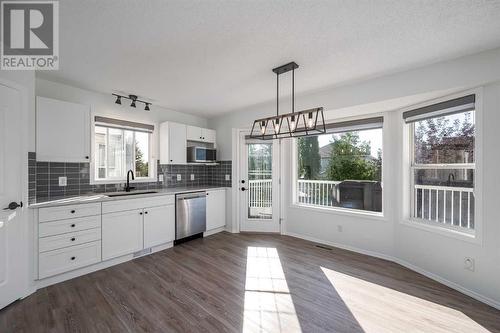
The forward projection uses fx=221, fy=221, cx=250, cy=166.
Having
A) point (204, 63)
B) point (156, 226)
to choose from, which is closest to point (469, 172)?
point (204, 63)

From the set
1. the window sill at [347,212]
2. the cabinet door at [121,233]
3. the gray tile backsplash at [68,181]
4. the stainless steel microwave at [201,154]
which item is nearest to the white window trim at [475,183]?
the window sill at [347,212]

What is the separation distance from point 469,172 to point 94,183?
15.6ft

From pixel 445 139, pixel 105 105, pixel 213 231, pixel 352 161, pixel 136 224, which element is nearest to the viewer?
pixel 445 139

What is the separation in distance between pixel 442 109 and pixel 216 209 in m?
3.67

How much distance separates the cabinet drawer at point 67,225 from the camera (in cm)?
234

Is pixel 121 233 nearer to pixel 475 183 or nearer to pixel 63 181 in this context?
pixel 63 181

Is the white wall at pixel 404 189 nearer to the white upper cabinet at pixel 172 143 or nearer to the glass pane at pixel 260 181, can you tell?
the glass pane at pixel 260 181

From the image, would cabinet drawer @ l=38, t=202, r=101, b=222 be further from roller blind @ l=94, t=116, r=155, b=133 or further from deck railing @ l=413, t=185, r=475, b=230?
deck railing @ l=413, t=185, r=475, b=230

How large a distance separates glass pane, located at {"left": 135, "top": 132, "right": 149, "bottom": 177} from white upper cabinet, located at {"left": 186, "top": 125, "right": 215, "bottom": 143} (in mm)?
754

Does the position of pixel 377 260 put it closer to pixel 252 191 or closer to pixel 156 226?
pixel 252 191

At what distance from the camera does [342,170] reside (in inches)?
147

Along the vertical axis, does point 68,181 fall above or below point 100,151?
below

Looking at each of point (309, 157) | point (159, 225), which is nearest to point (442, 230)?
point (309, 157)

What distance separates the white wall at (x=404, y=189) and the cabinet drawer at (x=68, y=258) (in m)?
3.02
